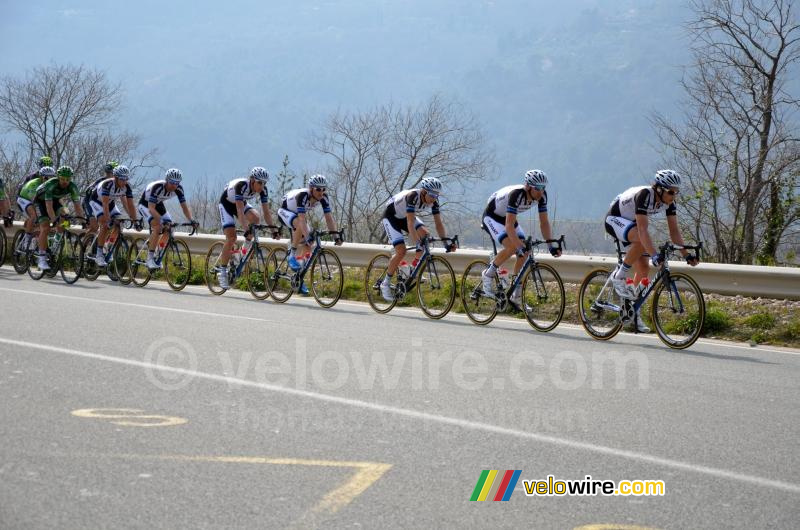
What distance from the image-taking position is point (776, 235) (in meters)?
16.8

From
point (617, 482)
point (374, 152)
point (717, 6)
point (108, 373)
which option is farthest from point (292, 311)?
point (374, 152)

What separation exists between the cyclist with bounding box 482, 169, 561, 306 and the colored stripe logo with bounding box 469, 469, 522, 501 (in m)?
7.46

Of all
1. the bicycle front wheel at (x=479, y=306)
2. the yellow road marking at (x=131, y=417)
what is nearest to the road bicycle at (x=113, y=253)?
the bicycle front wheel at (x=479, y=306)

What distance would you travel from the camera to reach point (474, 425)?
629 cm

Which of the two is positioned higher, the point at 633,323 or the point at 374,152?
the point at 374,152

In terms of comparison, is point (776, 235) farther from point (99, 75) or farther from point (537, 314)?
point (99, 75)

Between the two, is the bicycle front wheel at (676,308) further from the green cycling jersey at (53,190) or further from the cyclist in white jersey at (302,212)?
the green cycling jersey at (53,190)

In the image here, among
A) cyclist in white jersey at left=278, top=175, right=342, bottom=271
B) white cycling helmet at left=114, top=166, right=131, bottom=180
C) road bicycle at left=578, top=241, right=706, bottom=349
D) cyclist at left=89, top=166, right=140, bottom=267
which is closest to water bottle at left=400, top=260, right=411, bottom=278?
cyclist in white jersey at left=278, top=175, right=342, bottom=271

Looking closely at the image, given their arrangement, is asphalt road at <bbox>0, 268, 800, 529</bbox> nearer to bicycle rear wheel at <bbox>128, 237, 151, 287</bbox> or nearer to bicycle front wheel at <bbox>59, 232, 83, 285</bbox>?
bicycle rear wheel at <bbox>128, 237, 151, 287</bbox>

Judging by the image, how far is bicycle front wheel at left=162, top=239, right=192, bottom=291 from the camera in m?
16.8

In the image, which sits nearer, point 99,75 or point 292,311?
point 292,311

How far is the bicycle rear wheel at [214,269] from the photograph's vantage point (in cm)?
1630

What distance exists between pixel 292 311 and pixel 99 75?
26.9m

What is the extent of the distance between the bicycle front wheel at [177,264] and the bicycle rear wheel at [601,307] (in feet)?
24.5
